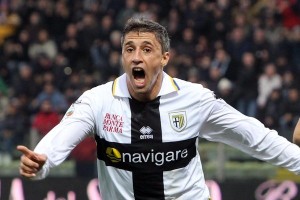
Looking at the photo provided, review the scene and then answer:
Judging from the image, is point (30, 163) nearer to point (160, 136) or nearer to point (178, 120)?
point (160, 136)

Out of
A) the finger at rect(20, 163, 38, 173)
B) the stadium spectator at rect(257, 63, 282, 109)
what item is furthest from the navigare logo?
the stadium spectator at rect(257, 63, 282, 109)

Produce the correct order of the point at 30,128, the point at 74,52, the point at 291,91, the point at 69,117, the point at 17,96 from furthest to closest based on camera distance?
the point at 74,52 < the point at 17,96 < the point at 291,91 < the point at 30,128 < the point at 69,117

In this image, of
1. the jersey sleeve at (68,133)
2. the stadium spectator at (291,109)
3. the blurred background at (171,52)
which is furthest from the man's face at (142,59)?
the stadium spectator at (291,109)

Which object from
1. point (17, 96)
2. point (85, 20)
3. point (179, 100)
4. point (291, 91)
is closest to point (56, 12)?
point (85, 20)

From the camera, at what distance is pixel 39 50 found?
1795 cm

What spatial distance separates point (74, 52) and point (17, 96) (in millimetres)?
1614

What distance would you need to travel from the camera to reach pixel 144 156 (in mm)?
5863

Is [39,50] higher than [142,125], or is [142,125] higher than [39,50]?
[39,50]

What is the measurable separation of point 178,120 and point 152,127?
168 millimetres

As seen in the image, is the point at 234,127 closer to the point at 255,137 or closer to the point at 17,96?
the point at 255,137

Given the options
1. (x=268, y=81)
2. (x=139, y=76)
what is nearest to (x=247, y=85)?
(x=268, y=81)

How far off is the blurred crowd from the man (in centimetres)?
813

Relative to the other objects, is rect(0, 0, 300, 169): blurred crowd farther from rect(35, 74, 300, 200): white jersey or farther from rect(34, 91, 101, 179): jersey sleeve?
rect(34, 91, 101, 179): jersey sleeve

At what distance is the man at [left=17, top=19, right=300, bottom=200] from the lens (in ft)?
19.2
